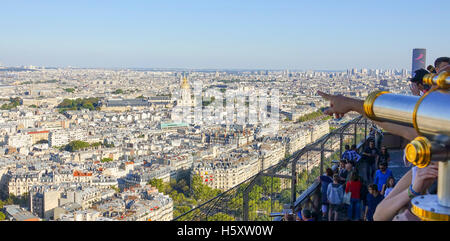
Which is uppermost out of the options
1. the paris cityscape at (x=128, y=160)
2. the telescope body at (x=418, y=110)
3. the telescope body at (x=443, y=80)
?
the telescope body at (x=443, y=80)

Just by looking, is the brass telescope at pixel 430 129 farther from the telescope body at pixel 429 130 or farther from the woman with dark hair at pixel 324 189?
the woman with dark hair at pixel 324 189

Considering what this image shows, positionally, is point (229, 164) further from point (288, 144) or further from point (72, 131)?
point (72, 131)

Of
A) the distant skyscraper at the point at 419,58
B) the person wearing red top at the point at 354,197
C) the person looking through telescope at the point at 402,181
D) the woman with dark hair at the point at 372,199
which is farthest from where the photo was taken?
the distant skyscraper at the point at 419,58

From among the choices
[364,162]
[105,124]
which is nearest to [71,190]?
[364,162]

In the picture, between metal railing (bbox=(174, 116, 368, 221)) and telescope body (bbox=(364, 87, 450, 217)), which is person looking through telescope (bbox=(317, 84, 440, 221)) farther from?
metal railing (bbox=(174, 116, 368, 221))

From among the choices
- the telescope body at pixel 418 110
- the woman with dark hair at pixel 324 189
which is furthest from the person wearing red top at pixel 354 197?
the telescope body at pixel 418 110

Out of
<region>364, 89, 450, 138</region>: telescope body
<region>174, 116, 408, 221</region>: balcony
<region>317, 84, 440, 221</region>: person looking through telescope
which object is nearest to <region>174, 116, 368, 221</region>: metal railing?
<region>174, 116, 408, 221</region>: balcony

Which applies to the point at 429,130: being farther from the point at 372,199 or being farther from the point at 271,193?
the point at 271,193
